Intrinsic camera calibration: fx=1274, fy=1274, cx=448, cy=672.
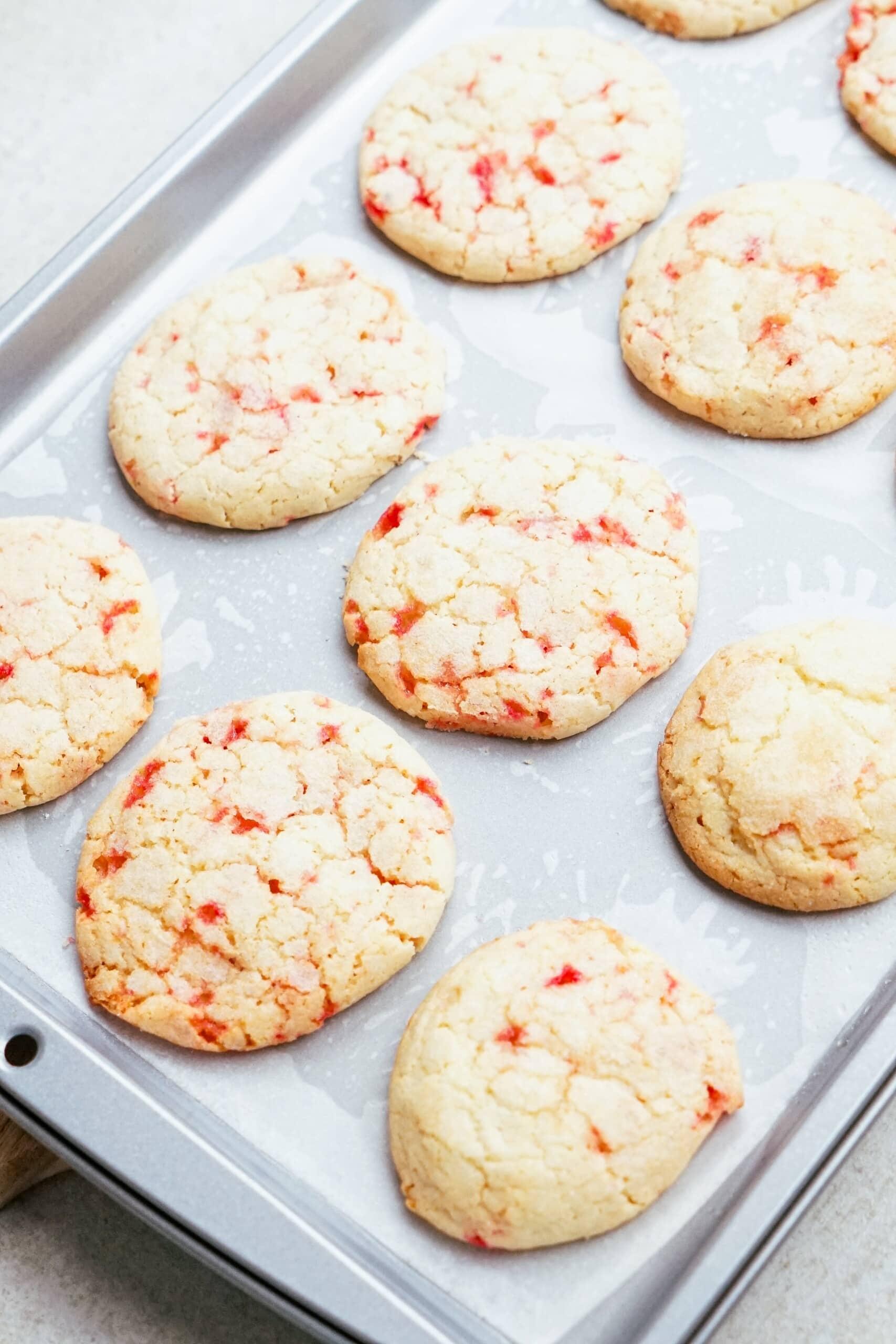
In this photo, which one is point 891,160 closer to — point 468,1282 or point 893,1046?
point 893,1046

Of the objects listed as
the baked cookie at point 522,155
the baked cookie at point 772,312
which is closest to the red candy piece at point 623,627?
the baked cookie at point 772,312

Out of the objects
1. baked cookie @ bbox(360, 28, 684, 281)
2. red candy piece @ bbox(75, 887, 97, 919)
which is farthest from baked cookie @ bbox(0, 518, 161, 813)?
baked cookie @ bbox(360, 28, 684, 281)

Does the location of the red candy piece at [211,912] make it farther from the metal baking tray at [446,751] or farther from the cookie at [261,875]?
the metal baking tray at [446,751]

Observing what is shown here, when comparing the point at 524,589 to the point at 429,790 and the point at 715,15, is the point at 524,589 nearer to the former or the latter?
the point at 429,790

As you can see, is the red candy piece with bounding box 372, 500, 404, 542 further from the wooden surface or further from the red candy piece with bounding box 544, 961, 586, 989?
the wooden surface

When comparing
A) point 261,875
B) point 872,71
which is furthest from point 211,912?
point 872,71

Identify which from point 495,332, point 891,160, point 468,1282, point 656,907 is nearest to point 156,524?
point 495,332
